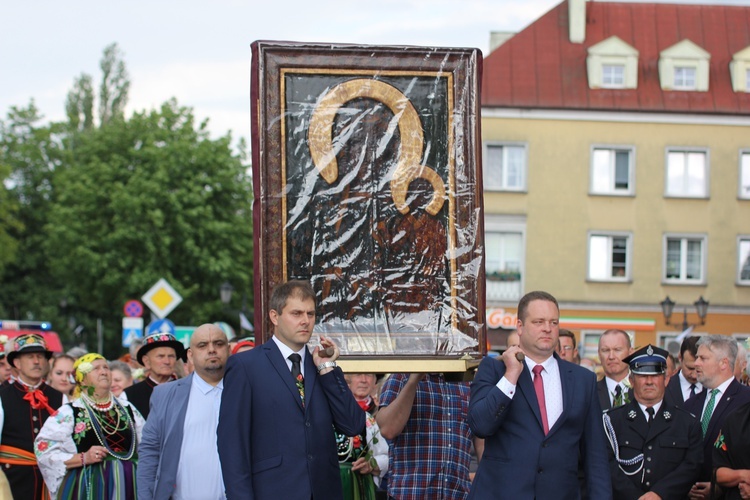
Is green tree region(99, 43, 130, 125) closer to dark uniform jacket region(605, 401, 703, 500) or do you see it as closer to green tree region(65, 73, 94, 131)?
green tree region(65, 73, 94, 131)

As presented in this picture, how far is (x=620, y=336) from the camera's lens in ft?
33.6

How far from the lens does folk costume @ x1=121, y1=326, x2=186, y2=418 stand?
10.5 meters

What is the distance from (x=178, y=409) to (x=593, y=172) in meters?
37.2

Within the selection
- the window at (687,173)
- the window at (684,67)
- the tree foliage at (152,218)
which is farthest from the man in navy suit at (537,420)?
the tree foliage at (152,218)

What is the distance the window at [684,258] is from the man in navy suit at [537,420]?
38.5 meters

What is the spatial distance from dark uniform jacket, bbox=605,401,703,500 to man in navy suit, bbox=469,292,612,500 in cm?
170

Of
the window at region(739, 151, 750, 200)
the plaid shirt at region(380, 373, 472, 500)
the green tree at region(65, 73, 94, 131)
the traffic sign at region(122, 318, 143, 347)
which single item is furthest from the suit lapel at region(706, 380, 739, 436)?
the green tree at region(65, 73, 94, 131)

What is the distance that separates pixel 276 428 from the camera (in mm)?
6656

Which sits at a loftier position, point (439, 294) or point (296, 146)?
point (296, 146)

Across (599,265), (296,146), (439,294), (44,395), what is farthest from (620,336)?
(599,265)

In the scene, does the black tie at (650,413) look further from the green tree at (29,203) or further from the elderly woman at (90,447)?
the green tree at (29,203)

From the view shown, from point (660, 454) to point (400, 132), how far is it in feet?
9.21

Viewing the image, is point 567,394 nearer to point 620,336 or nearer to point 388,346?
point 388,346

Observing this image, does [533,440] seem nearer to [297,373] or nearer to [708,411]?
[297,373]
